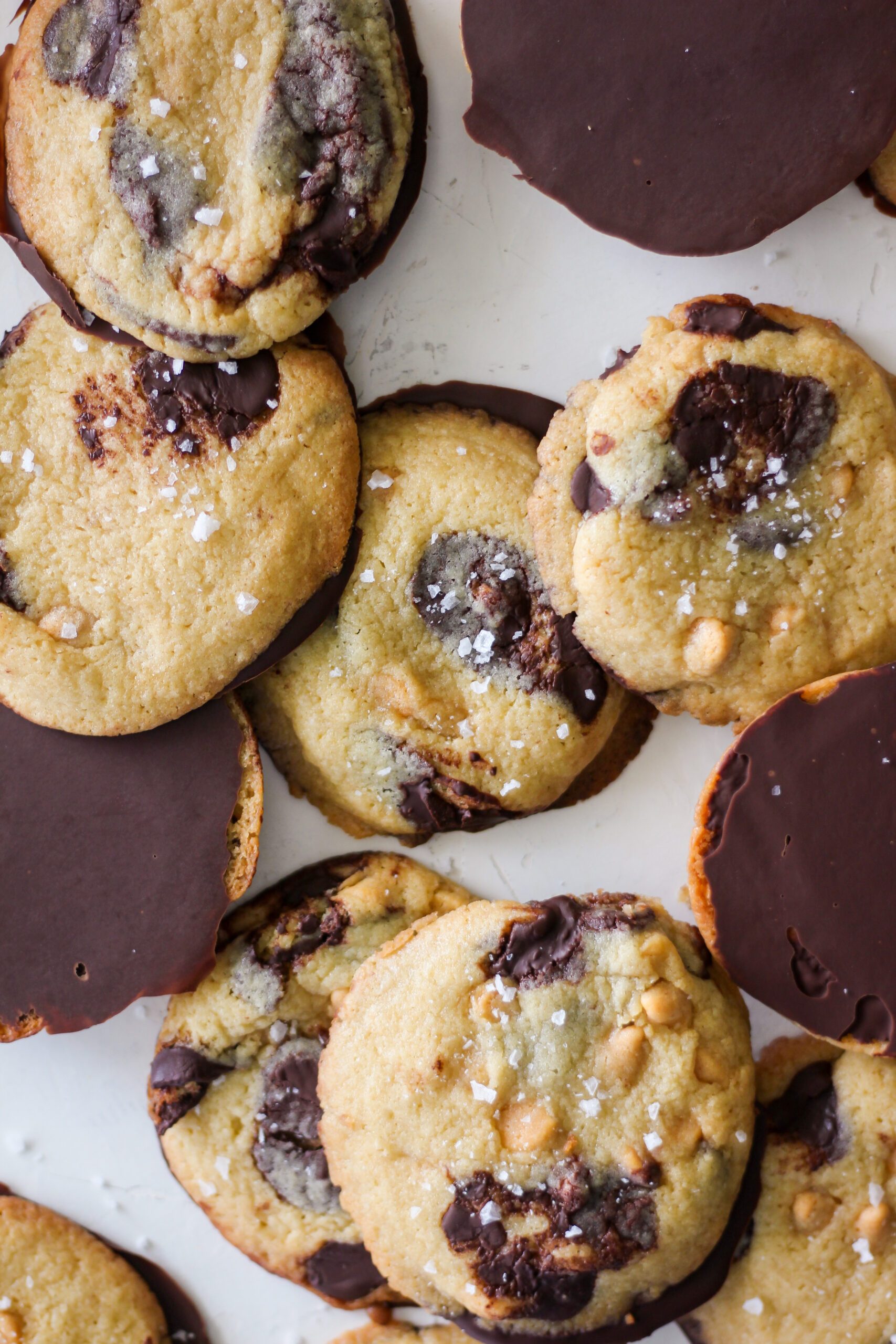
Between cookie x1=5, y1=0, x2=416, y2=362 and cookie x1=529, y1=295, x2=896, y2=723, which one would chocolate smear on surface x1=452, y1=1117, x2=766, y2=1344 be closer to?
cookie x1=529, y1=295, x2=896, y2=723

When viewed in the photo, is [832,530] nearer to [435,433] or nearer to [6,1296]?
[435,433]

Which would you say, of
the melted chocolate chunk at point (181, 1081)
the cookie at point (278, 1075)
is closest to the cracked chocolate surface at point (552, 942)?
the cookie at point (278, 1075)

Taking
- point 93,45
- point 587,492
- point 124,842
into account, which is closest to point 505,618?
point 587,492

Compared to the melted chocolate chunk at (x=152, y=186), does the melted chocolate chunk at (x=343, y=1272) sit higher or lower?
lower

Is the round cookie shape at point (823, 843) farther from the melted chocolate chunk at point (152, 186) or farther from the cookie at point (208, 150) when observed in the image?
the melted chocolate chunk at point (152, 186)

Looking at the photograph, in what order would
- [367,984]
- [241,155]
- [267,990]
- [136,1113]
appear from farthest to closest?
[136,1113] → [267,990] → [367,984] → [241,155]

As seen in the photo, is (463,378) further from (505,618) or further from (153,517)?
(153,517)

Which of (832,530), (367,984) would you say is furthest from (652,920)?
(832,530)
